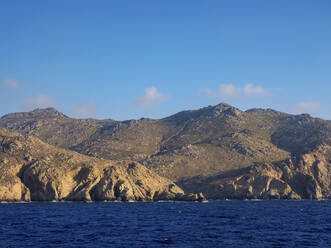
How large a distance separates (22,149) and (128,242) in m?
148

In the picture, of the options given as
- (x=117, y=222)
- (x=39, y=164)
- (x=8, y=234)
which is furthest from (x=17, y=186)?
(x=8, y=234)

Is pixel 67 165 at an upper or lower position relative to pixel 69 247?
upper

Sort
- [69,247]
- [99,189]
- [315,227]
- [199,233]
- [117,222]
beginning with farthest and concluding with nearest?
[99,189] → [117,222] → [315,227] → [199,233] → [69,247]

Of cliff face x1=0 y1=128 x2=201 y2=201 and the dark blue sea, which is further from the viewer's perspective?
cliff face x1=0 y1=128 x2=201 y2=201

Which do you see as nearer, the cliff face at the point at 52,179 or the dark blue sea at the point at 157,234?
the dark blue sea at the point at 157,234

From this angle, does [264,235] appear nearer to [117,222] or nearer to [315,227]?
[315,227]

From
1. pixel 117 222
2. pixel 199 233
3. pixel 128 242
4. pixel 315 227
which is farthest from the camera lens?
pixel 117 222

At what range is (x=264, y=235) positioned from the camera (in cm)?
7212

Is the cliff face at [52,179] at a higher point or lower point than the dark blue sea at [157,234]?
higher

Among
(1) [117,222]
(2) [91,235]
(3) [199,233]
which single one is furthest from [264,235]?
(1) [117,222]

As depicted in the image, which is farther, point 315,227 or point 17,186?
point 17,186

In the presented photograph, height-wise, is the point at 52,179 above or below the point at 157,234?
above

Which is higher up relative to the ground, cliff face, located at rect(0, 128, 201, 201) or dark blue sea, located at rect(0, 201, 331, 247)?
cliff face, located at rect(0, 128, 201, 201)

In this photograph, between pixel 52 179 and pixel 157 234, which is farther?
pixel 52 179
